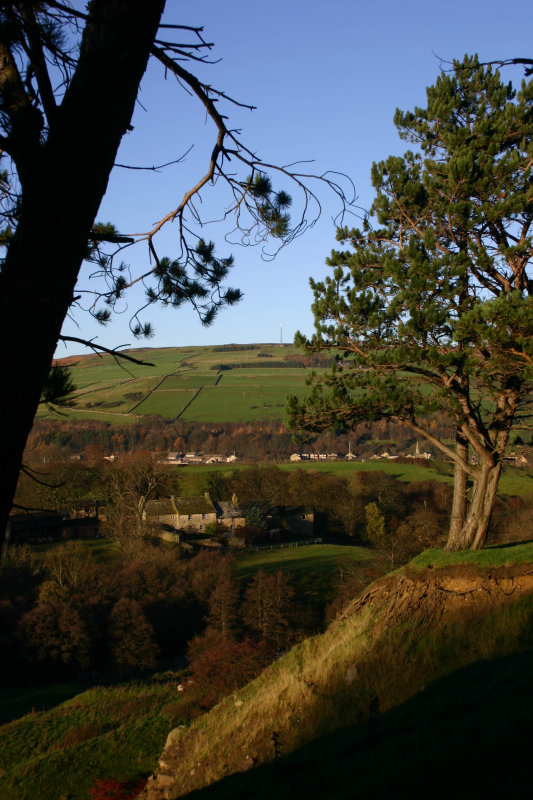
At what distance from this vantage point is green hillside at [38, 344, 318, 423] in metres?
96.9

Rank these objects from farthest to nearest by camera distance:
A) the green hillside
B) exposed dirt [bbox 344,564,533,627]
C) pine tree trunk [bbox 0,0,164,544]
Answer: the green hillside < exposed dirt [bbox 344,564,533,627] < pine tree trunk [bbox 0,0,164,544]

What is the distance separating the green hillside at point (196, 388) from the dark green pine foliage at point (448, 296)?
218 feet

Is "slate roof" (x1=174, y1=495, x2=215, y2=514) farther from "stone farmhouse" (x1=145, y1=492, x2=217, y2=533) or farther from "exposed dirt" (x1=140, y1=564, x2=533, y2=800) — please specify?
"exposed dirt" (x1=140, y1=564, x2=533, y2=800)

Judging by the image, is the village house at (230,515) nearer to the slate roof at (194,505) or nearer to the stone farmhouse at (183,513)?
the stone farmhouse at (183,513)

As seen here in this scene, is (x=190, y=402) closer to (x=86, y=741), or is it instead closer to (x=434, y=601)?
(x=86, y=741)

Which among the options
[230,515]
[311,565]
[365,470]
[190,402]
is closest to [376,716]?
[311,565]

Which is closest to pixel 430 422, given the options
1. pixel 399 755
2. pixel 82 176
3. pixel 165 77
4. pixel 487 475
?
pixel 487 475

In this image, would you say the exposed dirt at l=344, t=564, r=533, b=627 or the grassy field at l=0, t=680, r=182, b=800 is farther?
the grassy field at l=0, t=680, r=182, b=800

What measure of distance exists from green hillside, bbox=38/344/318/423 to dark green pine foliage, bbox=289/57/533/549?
6646 cm

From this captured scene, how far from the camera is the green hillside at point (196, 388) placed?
96.9 meters

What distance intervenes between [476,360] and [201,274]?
6.05 m

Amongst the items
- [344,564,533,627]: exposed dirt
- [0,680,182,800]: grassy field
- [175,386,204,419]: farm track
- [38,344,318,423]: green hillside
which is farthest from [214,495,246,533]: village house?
[344,564,533,627]: exposed dirt

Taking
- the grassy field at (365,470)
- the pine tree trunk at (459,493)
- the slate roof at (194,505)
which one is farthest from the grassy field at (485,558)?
the slate roof at (194,505)

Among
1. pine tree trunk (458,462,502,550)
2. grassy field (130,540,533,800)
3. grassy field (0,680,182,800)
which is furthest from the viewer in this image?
grassy field (0,680,182,800)
